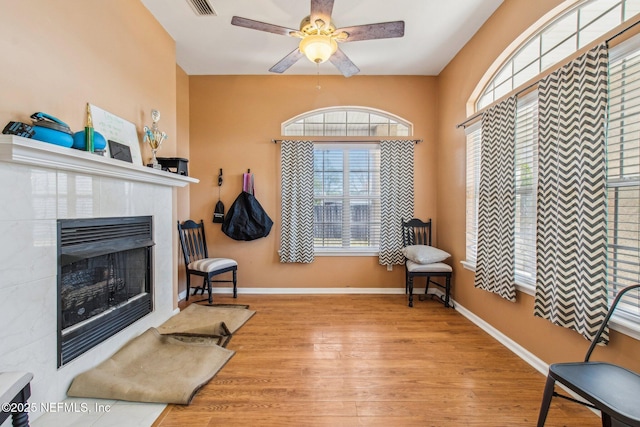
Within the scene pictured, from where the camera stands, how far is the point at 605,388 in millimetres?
1141

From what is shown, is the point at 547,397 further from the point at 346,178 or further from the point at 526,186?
the point at 346,178

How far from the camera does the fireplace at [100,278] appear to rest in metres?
1.67

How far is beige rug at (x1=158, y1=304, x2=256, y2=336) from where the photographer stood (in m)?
2.53

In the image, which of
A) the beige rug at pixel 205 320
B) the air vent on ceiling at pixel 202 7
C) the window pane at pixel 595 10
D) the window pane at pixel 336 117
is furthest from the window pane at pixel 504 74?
the beige rug at pixel 205 320

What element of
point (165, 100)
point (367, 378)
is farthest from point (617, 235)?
point (165, 100)

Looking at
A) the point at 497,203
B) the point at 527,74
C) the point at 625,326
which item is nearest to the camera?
the point at 625,326

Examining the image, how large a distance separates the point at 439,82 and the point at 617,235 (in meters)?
2.92

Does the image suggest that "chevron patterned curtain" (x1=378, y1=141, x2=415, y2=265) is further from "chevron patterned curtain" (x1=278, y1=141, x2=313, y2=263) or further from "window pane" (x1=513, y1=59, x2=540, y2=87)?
"window pane" (x1=513, y1=59, x2=540, y2=87)

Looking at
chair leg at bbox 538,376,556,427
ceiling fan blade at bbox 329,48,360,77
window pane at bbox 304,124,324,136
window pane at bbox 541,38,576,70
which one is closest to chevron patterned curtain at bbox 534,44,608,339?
window pane at bbox 541,38,576,70

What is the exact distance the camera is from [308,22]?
2.15 metres

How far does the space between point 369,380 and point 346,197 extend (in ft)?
7.91

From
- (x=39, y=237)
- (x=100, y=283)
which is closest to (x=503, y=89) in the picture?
(x=39, y=237)

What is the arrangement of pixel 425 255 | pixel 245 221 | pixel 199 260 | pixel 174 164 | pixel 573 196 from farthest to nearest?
pixel 245 221
pixel 199 260
pixel 425 255
pixel 174 164
pixel 573 196

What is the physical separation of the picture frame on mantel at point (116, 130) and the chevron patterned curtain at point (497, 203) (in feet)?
10.4
